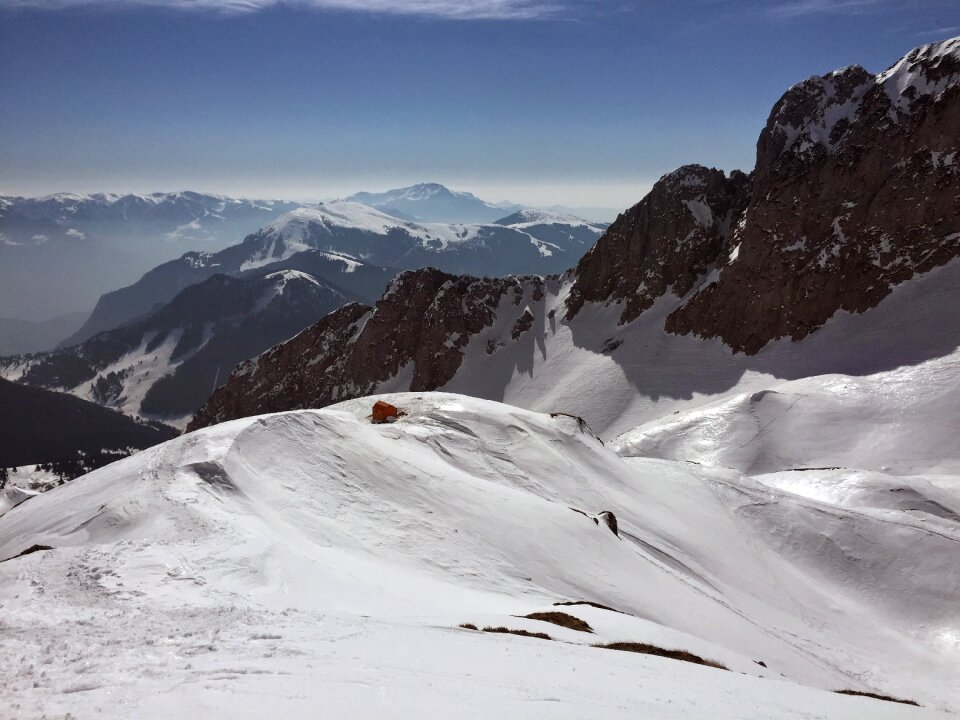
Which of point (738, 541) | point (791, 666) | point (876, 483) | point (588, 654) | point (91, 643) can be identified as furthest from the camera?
point (876, 483)

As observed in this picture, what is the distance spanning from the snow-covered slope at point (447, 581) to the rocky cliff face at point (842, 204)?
4785cm

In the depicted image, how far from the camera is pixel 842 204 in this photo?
84312 millimetres

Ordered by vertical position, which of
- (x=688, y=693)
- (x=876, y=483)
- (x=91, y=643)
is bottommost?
(x=876, y=483)

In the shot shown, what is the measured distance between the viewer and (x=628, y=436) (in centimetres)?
6662

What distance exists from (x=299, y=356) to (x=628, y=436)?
89165 millimetres

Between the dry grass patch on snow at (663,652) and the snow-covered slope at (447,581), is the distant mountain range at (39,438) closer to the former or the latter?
the snow-covered slope at (447,581)

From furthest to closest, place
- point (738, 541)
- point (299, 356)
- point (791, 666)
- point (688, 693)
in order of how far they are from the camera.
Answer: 1. point (299, 356)
2. point (738, 541)
3. point (791, 666)
4. point (688, 693)

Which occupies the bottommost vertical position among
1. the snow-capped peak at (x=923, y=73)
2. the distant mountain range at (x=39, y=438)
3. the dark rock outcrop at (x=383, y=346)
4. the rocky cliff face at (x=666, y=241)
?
the distant mountain range at (x=39, y=438)

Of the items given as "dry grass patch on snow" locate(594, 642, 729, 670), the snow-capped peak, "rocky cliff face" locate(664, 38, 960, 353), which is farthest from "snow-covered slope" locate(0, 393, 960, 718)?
the snow-capped peak

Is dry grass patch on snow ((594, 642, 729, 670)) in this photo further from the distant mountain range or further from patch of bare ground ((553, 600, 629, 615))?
the distant mountain range

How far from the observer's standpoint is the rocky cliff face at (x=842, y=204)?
76.3 metres

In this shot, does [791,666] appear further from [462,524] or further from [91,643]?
[91,643]

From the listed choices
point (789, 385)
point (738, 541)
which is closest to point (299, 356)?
point (789, 385)

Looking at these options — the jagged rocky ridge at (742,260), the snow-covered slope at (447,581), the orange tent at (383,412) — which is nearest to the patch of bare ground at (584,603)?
the snow-covered slope at (447,581)
